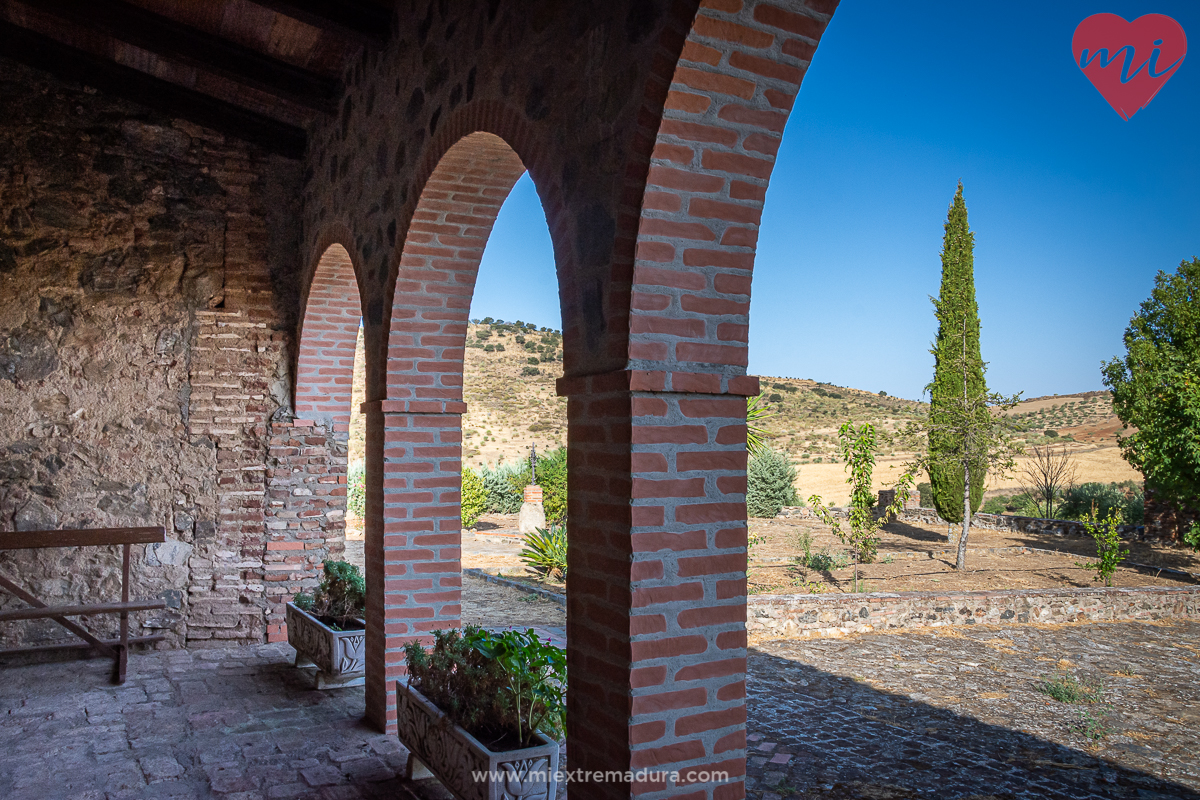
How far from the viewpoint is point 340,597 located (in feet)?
16.6

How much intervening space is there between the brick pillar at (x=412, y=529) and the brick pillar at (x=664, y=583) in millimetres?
1967

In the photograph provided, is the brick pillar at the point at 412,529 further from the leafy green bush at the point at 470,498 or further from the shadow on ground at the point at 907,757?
the leafy green bush at the point at 470,498

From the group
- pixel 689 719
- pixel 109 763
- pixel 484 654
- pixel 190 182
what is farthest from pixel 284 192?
pixel 689 719

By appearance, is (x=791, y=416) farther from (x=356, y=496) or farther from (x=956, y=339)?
(x=356, y=496)

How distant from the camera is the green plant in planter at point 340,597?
4953 mm

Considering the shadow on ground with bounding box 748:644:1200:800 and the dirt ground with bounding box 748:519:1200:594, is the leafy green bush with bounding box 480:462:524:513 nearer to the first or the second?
the dirt ground with bounding box 748:519:1200:594

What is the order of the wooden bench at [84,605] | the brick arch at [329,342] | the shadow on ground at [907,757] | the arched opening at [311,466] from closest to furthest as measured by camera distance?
the shadow on ground at [907,757] → the wooden bench at [84,605] → the brick arch at [329,342] → the arched opening at [311,466]

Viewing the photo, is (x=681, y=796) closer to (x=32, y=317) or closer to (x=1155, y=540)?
(x=32, y=317)

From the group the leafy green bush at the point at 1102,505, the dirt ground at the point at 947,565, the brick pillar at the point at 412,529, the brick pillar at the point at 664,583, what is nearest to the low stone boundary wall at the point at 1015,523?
the dirt ground at the point at 947,565

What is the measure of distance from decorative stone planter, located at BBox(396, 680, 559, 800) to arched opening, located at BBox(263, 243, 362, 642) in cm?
358

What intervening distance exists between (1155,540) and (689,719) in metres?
16.0

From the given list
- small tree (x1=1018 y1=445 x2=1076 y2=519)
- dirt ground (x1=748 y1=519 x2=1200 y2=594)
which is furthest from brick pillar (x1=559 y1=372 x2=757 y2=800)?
small tree (x1=1018 y1=445 x2=1076 y2=519)

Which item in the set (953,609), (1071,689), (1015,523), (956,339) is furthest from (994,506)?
(1071,689)

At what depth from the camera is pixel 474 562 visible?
11.7m
